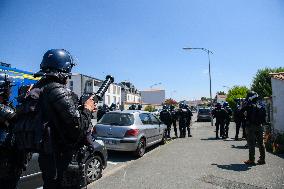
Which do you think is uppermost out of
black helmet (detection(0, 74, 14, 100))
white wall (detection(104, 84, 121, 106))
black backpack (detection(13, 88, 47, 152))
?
Result: white wall (detection(104, 84, 121, 106))

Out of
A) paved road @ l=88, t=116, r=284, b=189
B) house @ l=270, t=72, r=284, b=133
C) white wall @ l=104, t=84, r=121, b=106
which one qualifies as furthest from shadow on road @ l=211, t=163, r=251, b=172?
white wall @ l=104, t=84, r=121, b=106

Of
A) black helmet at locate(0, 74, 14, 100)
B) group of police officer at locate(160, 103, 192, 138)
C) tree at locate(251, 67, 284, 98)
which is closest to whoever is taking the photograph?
black helmet at locate(0, 74, 14, 100)

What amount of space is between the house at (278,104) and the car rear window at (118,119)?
8.41 metres

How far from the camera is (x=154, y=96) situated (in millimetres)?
124688

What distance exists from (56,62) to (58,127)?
71 centimetres

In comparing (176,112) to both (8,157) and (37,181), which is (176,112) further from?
(8,157)

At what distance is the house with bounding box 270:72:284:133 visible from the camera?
1486 cm

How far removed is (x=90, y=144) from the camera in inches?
121

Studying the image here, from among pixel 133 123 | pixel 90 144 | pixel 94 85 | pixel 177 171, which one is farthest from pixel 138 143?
pixel 94 85

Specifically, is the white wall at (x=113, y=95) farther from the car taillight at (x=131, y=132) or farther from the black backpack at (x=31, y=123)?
the black backpack at (x=31, y=123)

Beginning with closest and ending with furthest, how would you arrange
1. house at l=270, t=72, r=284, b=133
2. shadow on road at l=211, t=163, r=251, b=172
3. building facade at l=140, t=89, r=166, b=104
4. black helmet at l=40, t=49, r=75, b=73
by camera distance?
black helmet at l=40, t=49, r=75, b=73, shadow on road at l=211, t=163, r=251, b=172, house at l=270, t=72, r=284, b=133, building facade at l=140, t=89, r=166, b=104

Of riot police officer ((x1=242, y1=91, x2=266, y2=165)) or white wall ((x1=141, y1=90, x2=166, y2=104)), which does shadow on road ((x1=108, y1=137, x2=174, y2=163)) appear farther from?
white wall ((x1=141, y1=90, x2=166, y2=104))

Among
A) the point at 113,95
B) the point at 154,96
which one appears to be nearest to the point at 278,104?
the point at 113,95

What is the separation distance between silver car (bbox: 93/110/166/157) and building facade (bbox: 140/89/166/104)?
112422 millimetres
